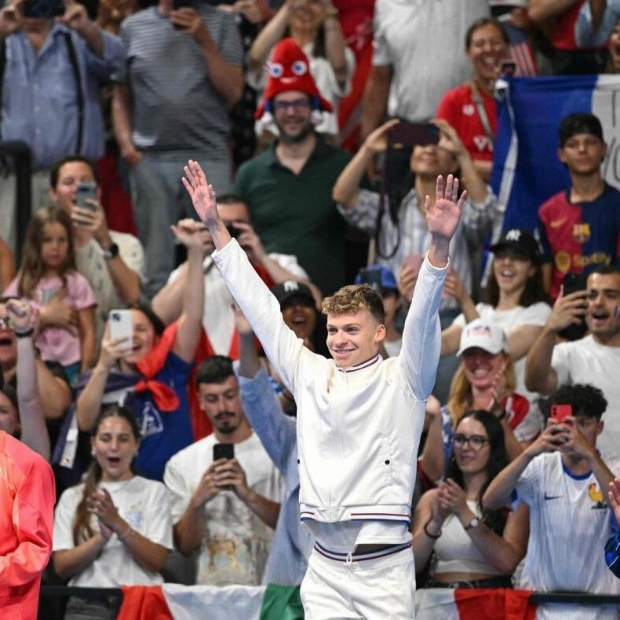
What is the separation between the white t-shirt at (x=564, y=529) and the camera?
8.48 metres

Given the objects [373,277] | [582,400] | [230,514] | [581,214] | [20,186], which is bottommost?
[230,514]

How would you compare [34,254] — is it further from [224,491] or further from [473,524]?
[473,524]

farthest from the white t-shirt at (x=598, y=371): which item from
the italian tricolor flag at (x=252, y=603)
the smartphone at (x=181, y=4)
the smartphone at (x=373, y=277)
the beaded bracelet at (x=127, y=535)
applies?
the smartphone at (x=181, y=4)

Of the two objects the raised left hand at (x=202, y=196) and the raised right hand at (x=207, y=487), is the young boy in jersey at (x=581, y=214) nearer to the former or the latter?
the raised right hand at (x=207, y=487)

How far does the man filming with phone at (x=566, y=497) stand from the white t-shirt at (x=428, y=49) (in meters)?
3.74

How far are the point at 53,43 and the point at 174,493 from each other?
3827 mm

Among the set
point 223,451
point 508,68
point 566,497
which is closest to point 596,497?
point 566,497

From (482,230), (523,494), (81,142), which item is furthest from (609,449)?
(81,142)

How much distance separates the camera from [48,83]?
38.8 feet

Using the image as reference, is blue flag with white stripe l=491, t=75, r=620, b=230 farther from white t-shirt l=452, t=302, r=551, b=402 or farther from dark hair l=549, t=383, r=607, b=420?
dark hair l=549, t=383, r=607, b=420

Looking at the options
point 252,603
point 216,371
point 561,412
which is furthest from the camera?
point 216,371

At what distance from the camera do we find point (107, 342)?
9680 millimetres

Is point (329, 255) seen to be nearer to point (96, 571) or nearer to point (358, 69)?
point (358, 69)

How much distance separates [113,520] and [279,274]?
2182 millimetres
